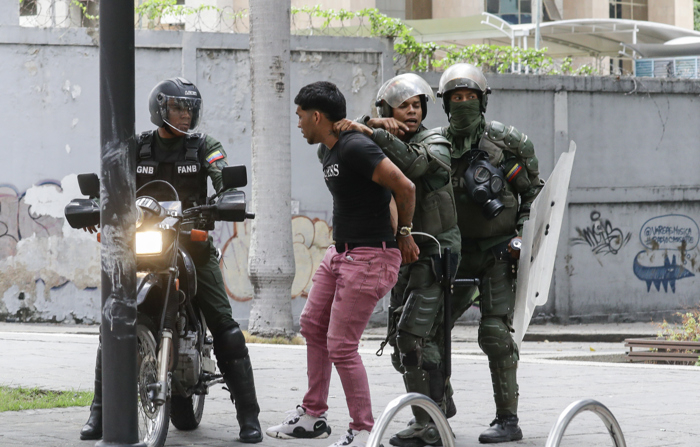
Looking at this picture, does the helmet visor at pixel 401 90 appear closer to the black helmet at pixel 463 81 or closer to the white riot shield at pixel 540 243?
the black helmet at pixel 463 81

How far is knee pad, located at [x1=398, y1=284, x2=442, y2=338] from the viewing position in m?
5.22

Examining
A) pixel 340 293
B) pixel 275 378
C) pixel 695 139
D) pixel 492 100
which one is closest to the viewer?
pixel 340 293

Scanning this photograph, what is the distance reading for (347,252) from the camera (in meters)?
5.04

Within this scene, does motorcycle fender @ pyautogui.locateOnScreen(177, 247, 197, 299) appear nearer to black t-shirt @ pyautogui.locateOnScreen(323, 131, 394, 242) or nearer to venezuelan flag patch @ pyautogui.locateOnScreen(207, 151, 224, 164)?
venezuelan flag patch @ pyautogui.locateOnScreen(207, 151, 224, 164)

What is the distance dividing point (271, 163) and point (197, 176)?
19.9 ft

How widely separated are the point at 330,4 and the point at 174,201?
1085 inches

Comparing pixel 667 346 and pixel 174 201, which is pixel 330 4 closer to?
pixel 667 346

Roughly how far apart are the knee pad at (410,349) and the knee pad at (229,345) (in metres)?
0.86

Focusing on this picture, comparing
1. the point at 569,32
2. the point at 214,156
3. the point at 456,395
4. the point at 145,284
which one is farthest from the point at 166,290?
the point at 569,32

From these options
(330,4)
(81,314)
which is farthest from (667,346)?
(330,4)

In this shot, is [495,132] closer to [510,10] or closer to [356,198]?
[356,198]

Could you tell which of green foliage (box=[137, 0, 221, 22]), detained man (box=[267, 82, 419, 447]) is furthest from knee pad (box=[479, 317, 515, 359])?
green foliage (box=[137, 0, 221, 22])

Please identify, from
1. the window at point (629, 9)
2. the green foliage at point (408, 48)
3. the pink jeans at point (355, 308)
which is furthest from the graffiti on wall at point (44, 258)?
the window at point (629, 9)

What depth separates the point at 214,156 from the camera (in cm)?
541
